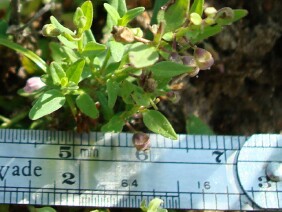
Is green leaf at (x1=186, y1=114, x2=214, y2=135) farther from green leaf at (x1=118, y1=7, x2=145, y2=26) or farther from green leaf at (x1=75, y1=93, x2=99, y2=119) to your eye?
green leaf at (x1=118, y1=7, x2=145, y2=26)

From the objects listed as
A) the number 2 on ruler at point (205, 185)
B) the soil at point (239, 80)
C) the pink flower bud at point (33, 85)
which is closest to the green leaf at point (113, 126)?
the pink flower bud at point (33, 85)

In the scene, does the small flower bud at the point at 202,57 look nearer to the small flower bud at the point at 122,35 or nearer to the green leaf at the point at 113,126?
the small flower bud at the point at 122,35

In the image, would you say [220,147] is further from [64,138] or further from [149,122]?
[64,138]

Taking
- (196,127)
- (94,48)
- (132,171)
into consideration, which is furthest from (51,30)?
(196,127)

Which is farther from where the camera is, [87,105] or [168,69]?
[87,105]

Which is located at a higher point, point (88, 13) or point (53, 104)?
point (88, 13)

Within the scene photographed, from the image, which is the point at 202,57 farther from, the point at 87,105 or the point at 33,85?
the point at 33,85

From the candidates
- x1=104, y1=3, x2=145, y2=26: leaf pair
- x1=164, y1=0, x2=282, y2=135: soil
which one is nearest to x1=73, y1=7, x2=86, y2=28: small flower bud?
x1=104, y1=3, x2=145, y2=26: leaf pair
